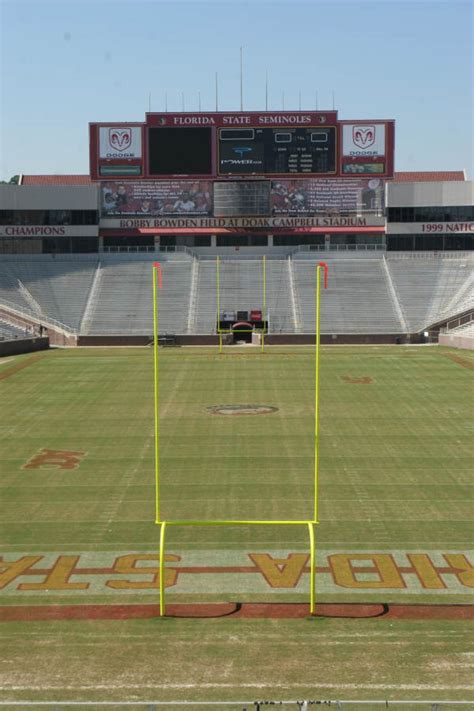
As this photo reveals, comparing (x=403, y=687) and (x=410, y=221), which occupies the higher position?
(x=410, y=221)

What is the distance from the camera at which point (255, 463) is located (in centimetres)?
2500

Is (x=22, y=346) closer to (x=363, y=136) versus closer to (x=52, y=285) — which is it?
(x=52, y=285)

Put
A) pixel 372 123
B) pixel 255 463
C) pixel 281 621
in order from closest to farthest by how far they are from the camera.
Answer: pixel 281 621 < pixel 255 463 < pixel 372 123

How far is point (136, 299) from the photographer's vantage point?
63531 mm

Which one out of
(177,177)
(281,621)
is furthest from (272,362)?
(281,621)

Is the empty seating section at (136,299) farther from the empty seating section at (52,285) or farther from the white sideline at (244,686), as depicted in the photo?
the white sideline at (244,686)

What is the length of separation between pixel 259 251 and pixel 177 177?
26.6 ft

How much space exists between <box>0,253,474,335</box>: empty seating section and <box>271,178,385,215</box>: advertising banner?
348 cm

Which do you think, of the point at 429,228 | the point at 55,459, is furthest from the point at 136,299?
the point at 55,459

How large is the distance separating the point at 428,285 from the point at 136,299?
20.1 metres

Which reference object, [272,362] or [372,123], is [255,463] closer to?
[272,362]

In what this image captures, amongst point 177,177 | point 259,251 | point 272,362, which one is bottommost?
point 272,362

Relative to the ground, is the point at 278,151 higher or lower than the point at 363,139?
lower

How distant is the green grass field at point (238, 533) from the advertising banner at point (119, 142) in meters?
31.9
